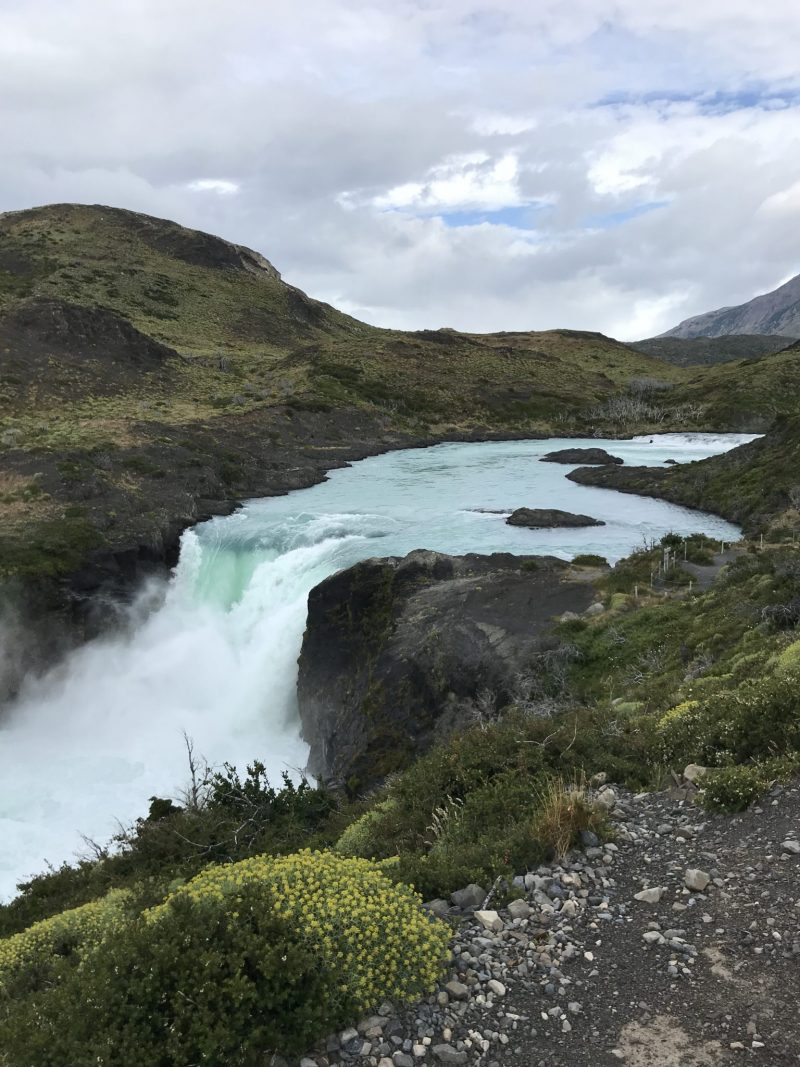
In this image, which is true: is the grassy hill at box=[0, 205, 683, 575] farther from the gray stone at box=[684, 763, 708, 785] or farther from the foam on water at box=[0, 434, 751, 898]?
the gray stone at box=[684, 763, 708, 785]

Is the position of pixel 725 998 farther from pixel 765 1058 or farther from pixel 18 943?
pixel 18 943

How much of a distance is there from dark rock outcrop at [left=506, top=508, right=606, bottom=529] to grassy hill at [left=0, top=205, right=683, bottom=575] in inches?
733

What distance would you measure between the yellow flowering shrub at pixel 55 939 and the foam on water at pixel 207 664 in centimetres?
1255

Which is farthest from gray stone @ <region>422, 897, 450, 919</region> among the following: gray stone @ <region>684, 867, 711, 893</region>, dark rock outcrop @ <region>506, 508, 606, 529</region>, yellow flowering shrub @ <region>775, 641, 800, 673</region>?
dark rock outcrop @ <region>506, 508, 606, 529</region>

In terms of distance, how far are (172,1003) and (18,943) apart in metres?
4.43

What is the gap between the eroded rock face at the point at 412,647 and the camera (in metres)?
19.0

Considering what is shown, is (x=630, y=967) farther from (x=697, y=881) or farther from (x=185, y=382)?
(x=185, y=382)

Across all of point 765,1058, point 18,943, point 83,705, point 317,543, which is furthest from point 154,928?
point 317,543

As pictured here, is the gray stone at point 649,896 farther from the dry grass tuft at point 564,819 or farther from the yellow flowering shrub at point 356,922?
the yellow flowering shrub at point 356,922

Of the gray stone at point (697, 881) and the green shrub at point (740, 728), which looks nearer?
the gray stone at point (697, 881)

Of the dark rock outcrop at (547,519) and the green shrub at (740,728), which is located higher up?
the dark rock outcrop at (547,519)

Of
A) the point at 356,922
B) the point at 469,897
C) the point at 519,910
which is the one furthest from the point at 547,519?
the point at 356,922

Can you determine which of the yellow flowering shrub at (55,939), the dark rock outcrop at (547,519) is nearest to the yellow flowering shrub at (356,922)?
the yellow flowering shrub at (55,939)

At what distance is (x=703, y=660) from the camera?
1480 cm
